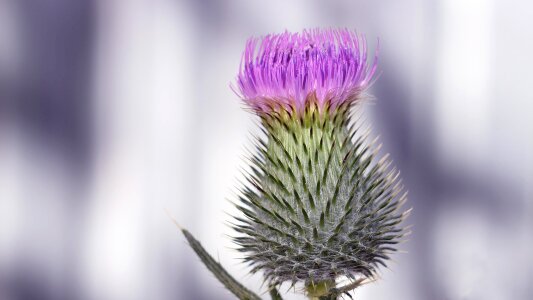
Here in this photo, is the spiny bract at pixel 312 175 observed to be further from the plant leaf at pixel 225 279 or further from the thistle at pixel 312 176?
the plant leaf at pixel 225 279

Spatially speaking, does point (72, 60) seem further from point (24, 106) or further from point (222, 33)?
point (222, 33)

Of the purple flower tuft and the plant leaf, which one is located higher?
the purple flower tuft

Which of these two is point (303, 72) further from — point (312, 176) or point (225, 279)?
point (225, 279)

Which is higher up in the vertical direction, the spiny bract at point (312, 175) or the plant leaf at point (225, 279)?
the spiny bract at point (312, 175)

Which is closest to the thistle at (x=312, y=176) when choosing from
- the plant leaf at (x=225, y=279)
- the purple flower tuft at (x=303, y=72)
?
the purple flower tuft at (x=303, y=72)

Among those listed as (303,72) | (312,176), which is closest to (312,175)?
(312,176)

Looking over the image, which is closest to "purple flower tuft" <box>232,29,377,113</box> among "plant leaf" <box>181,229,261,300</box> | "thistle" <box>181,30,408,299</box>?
"thistle" <box>181,30,408,299</box>

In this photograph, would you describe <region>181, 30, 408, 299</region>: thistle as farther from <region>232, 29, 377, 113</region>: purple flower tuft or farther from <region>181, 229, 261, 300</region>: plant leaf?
<region>181, 229, 261, 300</region>: plant leaf

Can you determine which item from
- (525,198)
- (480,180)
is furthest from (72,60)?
(525,198)

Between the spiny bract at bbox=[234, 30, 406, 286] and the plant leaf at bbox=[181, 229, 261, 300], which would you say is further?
the spiny bract at bbox=[234, 30, 406, 286]
